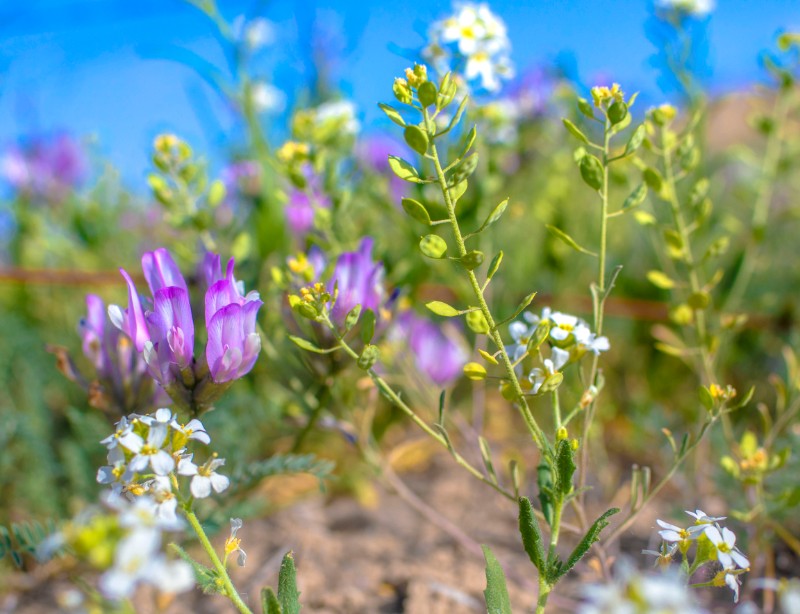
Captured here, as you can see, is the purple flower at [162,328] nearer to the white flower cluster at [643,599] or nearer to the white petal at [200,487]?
the white petal at [200,487]

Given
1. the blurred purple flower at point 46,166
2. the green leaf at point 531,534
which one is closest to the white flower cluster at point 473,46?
the green leaf at point 531,534

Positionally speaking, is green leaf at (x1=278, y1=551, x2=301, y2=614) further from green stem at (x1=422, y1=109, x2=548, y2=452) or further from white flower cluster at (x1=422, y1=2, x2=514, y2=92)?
white flower cluster at (x1=422, y1=2, x2=514, y2=92)

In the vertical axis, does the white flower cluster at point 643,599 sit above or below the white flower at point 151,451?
below

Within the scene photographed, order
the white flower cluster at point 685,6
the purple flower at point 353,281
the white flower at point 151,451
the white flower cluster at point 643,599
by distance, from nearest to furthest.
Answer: the white flower cluster at point 643,599 → the white flower at point 151,451 → the purple flower at point 353,281 → the white flower cluster at point 685,6

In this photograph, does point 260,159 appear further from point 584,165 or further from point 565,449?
point 565,449

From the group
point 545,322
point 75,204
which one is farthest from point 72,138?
point 545,322

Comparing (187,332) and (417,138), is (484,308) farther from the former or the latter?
(187,332)
